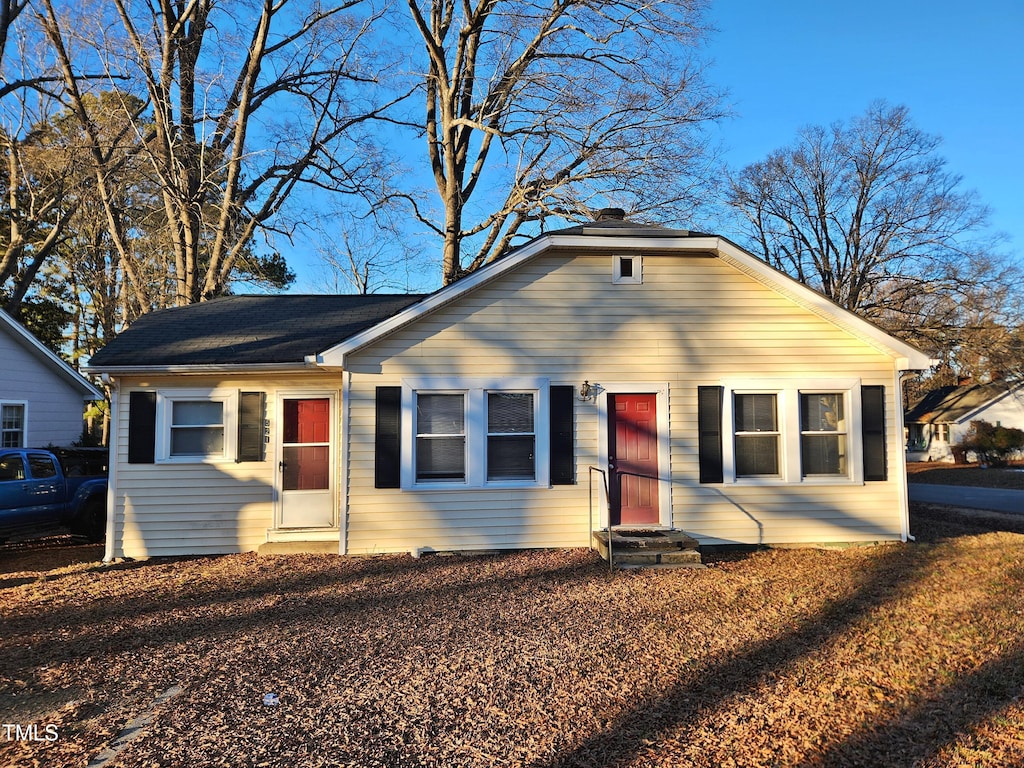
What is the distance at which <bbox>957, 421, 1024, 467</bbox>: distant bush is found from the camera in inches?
1038

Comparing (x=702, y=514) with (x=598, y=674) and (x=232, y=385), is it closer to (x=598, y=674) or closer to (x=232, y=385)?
(x=598, y=674)

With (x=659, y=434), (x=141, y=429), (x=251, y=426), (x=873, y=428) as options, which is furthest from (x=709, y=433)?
(x=141, y=429)

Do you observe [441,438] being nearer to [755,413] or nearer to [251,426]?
[251,426]

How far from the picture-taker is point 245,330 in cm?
983

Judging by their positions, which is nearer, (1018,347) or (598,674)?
(598,674)

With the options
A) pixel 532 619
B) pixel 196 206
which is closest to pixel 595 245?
pixel 532 619

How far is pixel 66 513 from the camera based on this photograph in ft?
32.0

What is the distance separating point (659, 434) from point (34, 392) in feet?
49.0

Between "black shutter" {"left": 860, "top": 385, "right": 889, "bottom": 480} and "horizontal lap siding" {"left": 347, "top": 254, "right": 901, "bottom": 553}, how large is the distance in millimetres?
155

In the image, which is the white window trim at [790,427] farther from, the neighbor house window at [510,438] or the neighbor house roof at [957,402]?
the neighbor house roof at [957,402]

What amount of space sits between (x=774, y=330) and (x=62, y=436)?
56.4ft

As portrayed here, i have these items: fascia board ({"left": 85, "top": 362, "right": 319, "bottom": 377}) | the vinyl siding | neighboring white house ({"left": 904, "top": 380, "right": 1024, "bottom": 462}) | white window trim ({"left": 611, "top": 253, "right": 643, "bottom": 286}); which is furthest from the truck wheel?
neighboring white house ({"left": 904, "top": 380, "right": 1024, "bottom": 462})

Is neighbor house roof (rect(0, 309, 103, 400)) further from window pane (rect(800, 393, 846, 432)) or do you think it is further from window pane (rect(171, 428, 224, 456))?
window pane (rect(800, 393, 846, 432))

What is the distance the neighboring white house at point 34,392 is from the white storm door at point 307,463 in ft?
30.0
